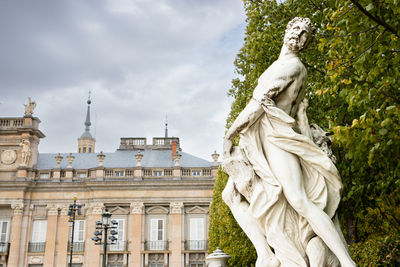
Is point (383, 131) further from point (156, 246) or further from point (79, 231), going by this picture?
point (79, 231)

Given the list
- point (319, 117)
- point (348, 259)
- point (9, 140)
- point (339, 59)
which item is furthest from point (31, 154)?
point (348, 259)

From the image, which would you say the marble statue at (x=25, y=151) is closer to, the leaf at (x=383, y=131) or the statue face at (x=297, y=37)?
the leaf at (x=383, y=131)

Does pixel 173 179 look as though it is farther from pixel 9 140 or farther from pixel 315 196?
pixel 315 196

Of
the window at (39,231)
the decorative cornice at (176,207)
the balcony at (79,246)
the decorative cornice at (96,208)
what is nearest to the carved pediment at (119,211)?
the decorative cornice at (96,208)

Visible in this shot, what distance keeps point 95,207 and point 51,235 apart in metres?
3.75

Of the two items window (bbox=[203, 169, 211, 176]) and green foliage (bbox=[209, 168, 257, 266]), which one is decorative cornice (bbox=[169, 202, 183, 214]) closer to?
window (bbox=[203, 169, 211, 176])

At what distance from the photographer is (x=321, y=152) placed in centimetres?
362

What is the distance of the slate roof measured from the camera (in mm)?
37344

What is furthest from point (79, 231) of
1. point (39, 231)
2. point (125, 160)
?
point (125, 160)

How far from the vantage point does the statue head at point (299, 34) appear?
395 centimetres

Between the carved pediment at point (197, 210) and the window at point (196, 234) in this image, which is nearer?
the window at point (196, 234)

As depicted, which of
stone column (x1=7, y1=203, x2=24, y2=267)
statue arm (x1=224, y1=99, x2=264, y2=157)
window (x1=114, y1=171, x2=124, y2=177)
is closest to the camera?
statue arm (x1=224, y1=99, x2=264, y2=157)

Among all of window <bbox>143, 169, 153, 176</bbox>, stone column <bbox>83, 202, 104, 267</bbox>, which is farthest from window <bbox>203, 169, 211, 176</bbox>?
stone column <bbox>83, 202, 104, 267</bbox>

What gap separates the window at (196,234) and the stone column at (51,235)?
10.0 meters
